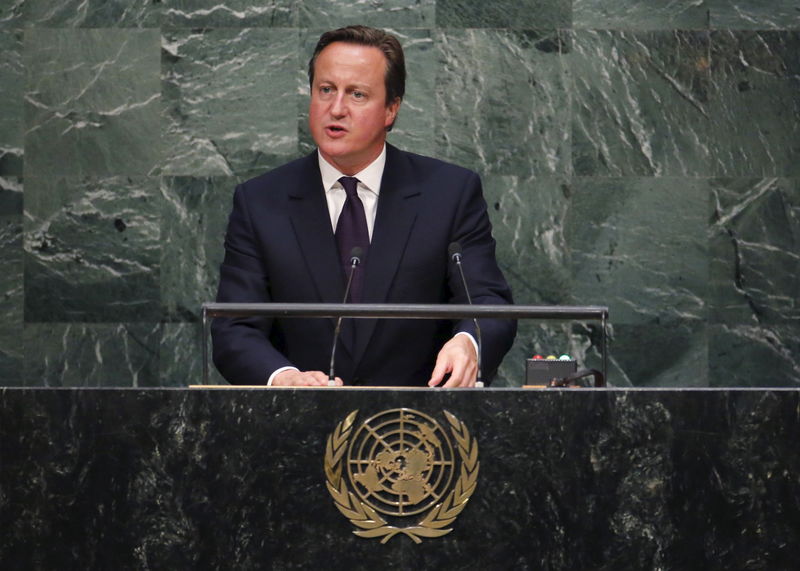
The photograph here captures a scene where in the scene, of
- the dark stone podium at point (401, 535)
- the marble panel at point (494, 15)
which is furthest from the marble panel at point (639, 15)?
the dark stone podium at point (401, 535)

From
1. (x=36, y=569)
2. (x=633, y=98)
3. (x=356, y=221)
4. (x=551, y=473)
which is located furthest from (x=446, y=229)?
(x=633, y=98)

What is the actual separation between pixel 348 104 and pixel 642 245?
2281 millimetres

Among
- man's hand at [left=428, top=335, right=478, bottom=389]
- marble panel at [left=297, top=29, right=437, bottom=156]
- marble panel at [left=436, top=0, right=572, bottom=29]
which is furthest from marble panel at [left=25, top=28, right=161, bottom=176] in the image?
man's hand at [left=428, top=335, right=478, bottom=389]

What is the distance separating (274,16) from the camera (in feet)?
19.0

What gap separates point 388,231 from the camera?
154 inches

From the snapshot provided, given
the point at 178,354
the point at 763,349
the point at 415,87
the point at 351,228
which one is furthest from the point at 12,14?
the point at 763,349

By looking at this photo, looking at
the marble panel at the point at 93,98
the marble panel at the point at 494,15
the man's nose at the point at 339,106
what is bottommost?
the man's nose at the point at 339,106

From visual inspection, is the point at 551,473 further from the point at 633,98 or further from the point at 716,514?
the point at 633,98

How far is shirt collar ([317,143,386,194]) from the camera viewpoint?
4.02 m

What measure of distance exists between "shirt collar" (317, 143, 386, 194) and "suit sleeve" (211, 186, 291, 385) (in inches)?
10.0

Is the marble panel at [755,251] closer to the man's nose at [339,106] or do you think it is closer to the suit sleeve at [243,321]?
the man's nose at [339,106]

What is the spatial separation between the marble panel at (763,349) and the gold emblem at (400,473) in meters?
3.49

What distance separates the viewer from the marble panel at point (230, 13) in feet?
19.0

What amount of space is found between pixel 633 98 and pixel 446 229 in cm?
218
